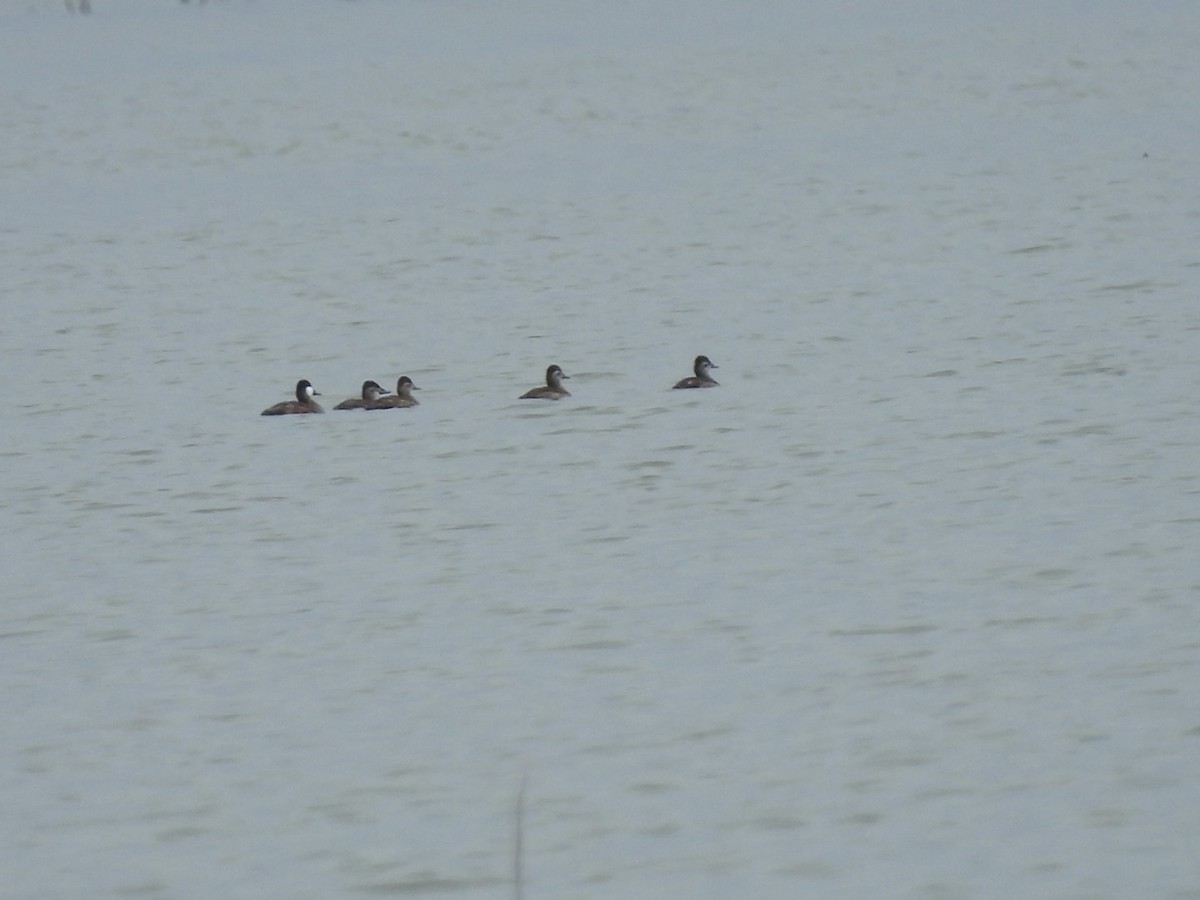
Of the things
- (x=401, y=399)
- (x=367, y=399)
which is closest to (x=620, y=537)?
(x=401, y=399)

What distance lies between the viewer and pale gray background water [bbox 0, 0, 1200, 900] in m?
9.91

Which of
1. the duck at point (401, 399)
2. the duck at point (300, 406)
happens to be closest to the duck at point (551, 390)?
the duck at point (401, 399)

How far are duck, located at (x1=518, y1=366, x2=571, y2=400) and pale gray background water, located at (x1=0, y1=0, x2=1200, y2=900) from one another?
0.70ft

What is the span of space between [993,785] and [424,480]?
864 cm

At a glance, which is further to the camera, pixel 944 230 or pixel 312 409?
pixel 944 230

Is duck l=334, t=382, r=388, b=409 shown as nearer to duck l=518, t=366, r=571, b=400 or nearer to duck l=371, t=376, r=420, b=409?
duck l=371, t=376, r=420, b=409

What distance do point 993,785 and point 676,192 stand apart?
29890mm

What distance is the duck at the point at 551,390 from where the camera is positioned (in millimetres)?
A: 20641

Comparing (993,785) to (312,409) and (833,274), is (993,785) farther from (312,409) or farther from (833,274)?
(833,274)

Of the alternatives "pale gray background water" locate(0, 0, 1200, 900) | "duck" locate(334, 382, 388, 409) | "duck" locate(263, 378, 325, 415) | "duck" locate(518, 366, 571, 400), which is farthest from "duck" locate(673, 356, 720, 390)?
"duck" locate(263, 378, 325, 415)

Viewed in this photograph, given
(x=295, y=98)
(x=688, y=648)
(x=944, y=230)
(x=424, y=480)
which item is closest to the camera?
(x=688, y=648)

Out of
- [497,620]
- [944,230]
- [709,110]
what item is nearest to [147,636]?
[497,620]

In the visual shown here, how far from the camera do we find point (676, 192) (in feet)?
129

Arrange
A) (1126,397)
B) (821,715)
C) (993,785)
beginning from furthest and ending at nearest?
(1126,397) < (821,715) < (993,785)
